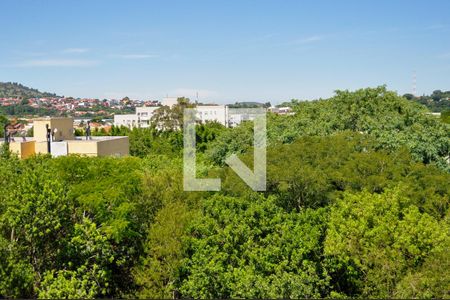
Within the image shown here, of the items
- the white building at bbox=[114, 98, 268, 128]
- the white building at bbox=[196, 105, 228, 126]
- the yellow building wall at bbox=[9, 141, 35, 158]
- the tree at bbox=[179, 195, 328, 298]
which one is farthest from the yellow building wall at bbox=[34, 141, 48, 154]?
the white building at bbox=[196, 105, 228, 126]

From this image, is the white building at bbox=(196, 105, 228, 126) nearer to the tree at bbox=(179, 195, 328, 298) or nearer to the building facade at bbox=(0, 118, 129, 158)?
the building facade at bbox=(0, 118, 129, 158)

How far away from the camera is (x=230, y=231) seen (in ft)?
43.2

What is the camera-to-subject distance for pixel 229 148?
25391 mm

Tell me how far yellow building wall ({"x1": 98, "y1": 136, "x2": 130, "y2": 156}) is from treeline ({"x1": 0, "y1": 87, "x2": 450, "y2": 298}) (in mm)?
5853

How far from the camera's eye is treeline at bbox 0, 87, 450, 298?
→ 463 inches

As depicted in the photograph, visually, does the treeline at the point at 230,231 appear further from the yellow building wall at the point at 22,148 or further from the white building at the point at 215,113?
the white building at the point at 215,113

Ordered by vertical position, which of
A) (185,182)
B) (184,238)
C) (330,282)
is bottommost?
(330,282)

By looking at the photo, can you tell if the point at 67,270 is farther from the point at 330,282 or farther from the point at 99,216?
the point at 330,282

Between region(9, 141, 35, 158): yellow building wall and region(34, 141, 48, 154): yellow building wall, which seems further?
region(34, 141, 48, 154): yellow building wall

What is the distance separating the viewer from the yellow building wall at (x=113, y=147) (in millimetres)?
23581

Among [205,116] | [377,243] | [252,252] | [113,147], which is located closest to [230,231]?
[252,252]

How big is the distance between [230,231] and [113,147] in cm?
1332

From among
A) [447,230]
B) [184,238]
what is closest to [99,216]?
[184,238]

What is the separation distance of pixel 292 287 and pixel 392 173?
6.43 m
